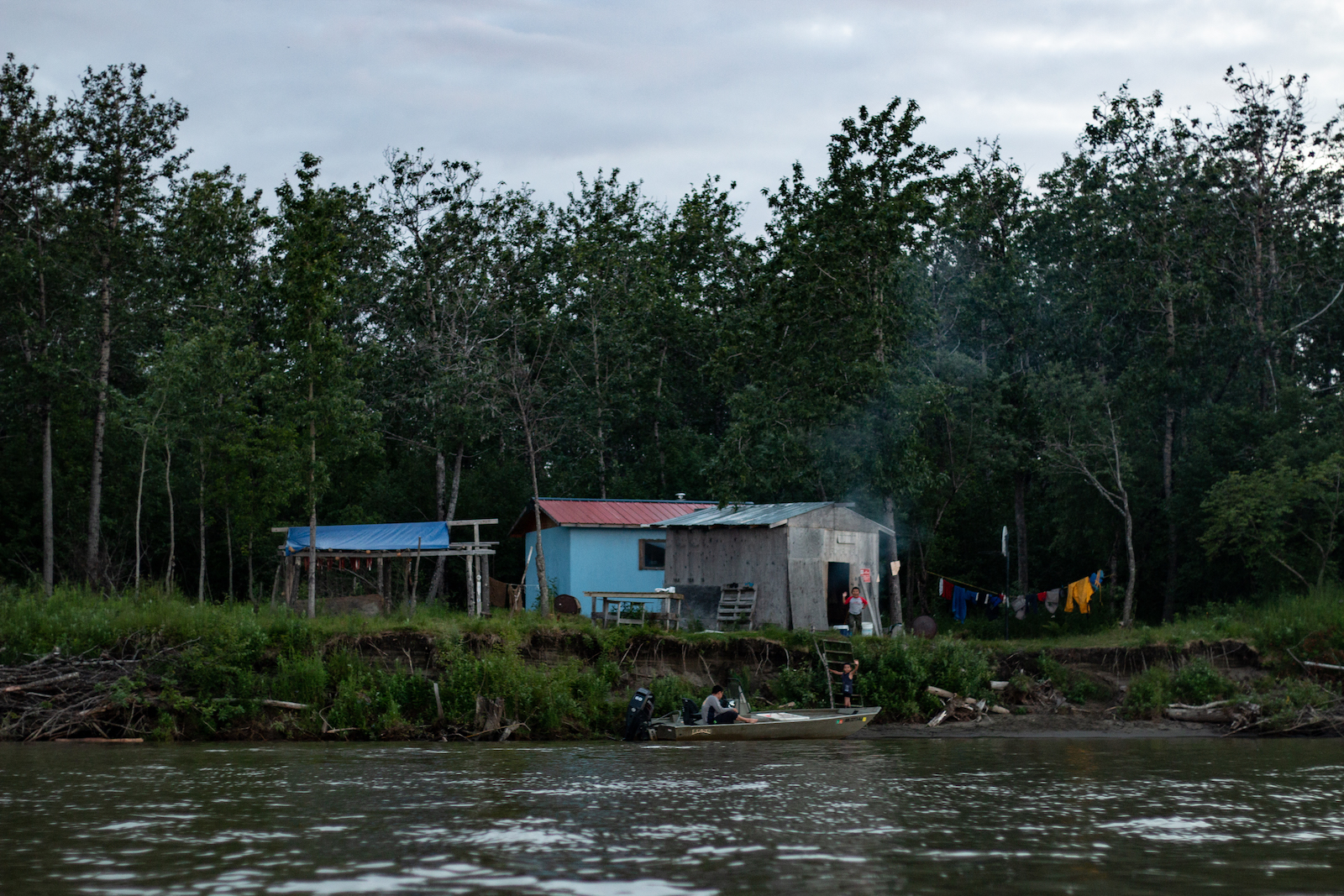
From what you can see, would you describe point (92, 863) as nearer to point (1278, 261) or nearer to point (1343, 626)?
point (1343, 626)

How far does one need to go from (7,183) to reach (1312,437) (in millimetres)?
43466

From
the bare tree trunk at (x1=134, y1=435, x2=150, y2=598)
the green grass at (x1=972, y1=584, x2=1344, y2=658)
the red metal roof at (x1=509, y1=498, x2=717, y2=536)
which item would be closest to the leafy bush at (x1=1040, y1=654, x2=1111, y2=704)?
the green grass at (x1=972, y1=584, x2=1344, y2=658)

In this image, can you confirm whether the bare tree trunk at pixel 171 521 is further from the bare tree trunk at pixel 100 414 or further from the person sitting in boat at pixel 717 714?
the person sitting in boat at pixel 717 714

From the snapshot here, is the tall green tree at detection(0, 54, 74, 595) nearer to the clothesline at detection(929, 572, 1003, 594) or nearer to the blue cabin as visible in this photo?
the blue cabin

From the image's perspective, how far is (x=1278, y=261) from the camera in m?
44.8

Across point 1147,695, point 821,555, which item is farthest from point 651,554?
point 1147,695

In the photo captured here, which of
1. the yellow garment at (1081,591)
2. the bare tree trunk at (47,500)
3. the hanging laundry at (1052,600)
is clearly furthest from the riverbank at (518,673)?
the bare tree trunk at (47,500)

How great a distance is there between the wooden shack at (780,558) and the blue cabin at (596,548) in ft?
16.9

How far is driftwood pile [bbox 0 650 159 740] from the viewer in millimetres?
23406

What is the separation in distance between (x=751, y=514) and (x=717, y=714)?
35.5 ft

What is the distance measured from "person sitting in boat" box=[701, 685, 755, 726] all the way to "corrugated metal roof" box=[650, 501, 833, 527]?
8.33m

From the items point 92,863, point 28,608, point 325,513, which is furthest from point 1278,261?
point 92,863

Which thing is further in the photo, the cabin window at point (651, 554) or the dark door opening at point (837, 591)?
the cabin window at point (651, 554)

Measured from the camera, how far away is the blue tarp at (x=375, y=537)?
35.8 metres
